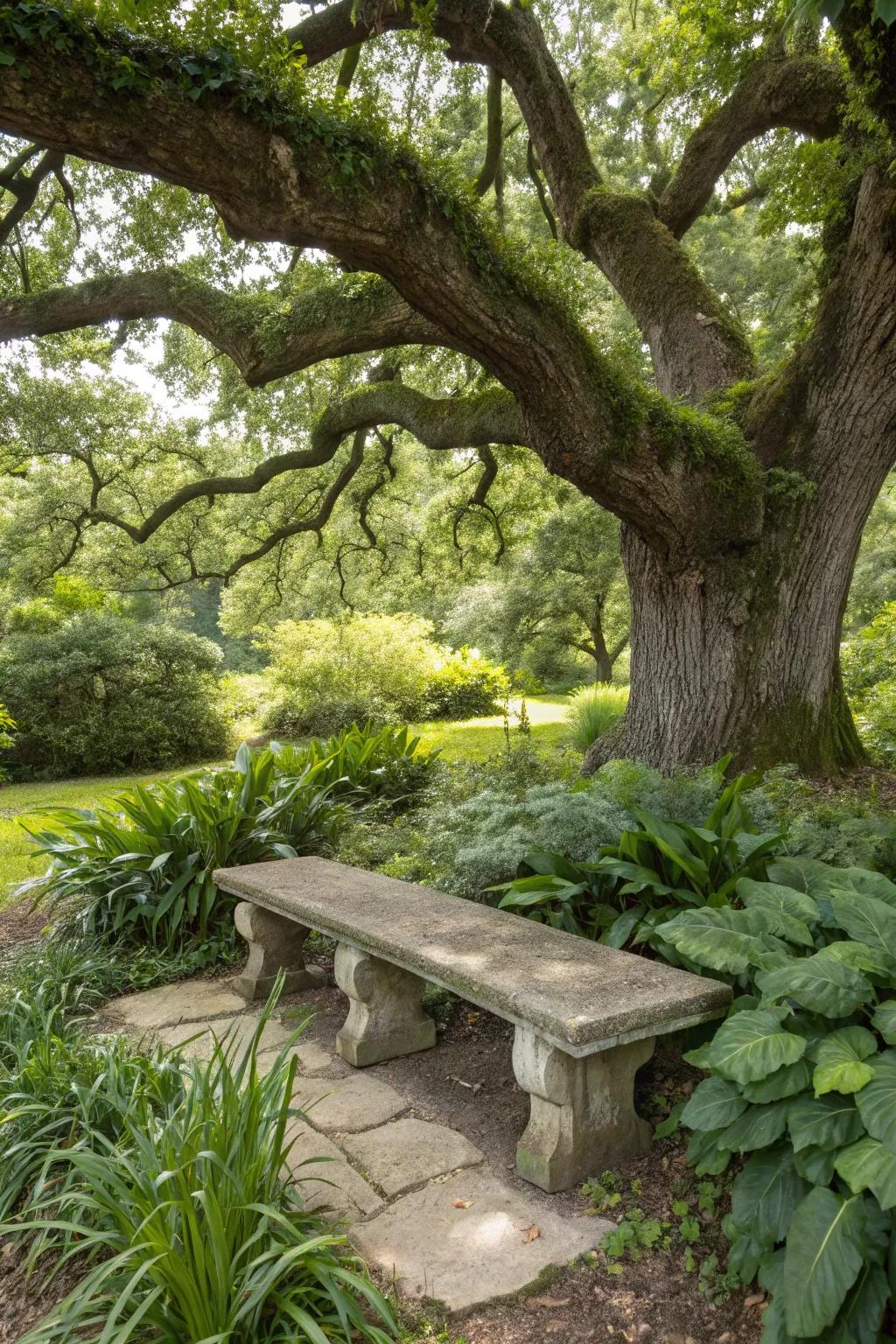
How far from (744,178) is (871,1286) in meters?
15.2

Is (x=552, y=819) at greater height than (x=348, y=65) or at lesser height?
lesser

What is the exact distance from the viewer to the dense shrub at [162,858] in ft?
15.4

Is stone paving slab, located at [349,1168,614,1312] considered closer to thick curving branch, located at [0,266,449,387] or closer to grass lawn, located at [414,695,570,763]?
thick curving branch, located at [0,266,449,387]

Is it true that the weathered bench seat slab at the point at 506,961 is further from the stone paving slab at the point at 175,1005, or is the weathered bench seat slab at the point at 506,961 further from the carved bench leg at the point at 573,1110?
the stone paving slab at the point at 175,1005

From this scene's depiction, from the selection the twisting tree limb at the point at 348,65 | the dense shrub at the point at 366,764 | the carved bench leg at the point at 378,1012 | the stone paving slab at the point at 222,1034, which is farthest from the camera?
the twisting tree limb at the point at 348,65

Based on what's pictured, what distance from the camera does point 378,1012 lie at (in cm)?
357

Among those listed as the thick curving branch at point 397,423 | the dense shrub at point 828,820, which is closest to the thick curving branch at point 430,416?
the thick curving branch at point 397,423

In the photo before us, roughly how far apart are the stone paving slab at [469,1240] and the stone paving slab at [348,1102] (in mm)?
469

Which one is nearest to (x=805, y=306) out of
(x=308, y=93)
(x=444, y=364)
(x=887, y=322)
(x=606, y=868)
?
(x=887, y=322)

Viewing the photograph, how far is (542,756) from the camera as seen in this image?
7.35 m

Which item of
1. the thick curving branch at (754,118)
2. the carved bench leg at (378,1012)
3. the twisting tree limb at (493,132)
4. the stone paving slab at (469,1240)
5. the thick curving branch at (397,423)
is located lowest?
the stone paving slab at (469,1240)

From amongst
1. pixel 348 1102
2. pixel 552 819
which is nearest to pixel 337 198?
pixel 552 819

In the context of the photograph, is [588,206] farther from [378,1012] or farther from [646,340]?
[378,1012]

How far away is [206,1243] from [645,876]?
1966 millimetres
